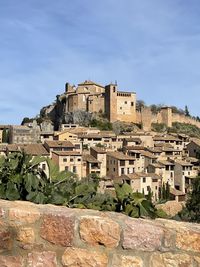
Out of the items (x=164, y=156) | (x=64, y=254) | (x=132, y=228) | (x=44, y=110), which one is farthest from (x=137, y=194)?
(x=44, y=110)

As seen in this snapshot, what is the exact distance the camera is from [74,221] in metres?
3.15

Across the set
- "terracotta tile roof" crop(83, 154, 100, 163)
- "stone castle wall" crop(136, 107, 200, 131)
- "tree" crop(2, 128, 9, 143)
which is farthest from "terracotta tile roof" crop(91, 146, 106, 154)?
"stone castle wall" crop(136, 107, 200, 131)

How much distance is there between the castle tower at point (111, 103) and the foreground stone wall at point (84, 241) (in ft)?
212

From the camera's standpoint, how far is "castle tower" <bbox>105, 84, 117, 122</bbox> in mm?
67938

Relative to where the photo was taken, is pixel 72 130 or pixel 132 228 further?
pixel 72 130

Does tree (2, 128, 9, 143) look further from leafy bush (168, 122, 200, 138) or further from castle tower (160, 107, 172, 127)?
castle tower (160, 107, 172, 127)

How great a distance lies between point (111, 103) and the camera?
67938 mm

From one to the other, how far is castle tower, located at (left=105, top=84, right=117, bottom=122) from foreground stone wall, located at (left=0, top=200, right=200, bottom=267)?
64.6 m

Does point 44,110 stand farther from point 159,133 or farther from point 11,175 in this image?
point 11,175

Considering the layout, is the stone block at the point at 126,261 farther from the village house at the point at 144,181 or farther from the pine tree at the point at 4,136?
the pine tree at the point at 4,136

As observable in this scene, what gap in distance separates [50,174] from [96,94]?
214 ft

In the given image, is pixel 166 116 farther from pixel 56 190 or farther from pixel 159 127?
pixel 56 190

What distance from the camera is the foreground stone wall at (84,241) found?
10.2ft

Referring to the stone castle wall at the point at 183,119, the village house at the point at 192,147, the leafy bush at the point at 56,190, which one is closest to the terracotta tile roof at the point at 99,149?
the village house at the point at 192,147
